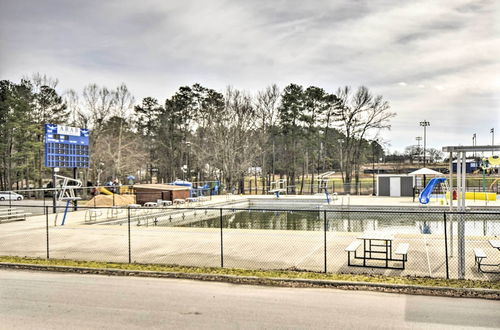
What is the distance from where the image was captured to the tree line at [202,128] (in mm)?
46594

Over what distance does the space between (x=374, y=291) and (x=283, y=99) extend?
148 ft

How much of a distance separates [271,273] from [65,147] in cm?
1930

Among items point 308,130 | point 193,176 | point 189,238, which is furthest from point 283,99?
point 189,238

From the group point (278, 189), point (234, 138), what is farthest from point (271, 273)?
point (234, 138)

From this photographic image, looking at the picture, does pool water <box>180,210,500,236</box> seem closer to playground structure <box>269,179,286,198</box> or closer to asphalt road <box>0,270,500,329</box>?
playground structure <box>269,179,286,198</box>

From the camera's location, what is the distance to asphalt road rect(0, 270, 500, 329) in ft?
21.6

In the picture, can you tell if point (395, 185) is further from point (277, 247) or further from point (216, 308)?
point (216, 308)

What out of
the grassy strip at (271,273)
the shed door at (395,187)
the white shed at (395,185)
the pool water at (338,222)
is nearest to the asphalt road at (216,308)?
the grassy strip at (271,273)

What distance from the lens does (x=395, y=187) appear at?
119 ft

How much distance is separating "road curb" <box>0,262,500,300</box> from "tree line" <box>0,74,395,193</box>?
Result: 3263cm

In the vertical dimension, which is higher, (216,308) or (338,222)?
(216,308)

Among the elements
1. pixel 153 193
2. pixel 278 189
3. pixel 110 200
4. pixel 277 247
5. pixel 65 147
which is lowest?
pixel 277 247

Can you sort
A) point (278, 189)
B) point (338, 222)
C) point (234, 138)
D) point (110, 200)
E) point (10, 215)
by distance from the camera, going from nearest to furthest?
point (10, 215)
point (338, 222)
point (110, 200)
point (278, 189)
point (234, 138)

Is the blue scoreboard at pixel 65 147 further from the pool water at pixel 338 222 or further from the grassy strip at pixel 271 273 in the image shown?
the grassy strip at pixel 271 273
